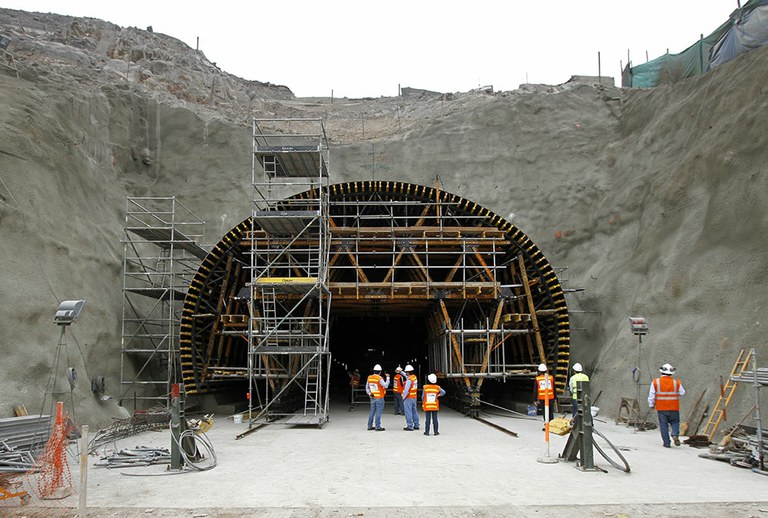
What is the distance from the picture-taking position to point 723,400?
1162 cm

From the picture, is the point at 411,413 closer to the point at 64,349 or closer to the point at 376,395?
the point at 376,395

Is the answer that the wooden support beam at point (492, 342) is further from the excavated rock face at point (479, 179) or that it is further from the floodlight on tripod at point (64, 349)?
the floodlight on tripod at point (64, 349)

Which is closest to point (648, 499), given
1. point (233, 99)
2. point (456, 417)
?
point (456, 417)

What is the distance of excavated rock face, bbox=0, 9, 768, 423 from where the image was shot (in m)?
13.7

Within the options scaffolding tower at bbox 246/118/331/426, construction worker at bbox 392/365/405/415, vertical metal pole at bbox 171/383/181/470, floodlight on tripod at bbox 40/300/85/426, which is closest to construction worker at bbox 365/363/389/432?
construction worker at bbox 392/365/405/415

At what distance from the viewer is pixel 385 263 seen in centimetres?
2269

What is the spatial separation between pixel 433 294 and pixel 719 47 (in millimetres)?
12249

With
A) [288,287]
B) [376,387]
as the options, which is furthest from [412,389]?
[288,287]

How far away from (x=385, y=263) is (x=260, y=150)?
826 cm

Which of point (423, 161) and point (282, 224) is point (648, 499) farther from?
point (423, 161)

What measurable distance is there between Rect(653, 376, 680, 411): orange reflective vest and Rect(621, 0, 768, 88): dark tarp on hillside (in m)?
11.7

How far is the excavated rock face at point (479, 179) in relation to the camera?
13.7 meters


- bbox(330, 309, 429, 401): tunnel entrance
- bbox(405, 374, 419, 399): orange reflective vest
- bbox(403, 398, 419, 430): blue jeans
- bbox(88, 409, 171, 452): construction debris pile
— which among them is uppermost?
bbox(330, 309, 429, 401): tunnel entrance

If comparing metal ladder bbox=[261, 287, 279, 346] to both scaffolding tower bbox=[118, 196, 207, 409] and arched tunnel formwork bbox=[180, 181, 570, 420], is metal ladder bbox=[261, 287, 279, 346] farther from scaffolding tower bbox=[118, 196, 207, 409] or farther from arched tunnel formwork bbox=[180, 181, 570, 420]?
scaffolding tower bbox=[118, 196, 207, 409]
